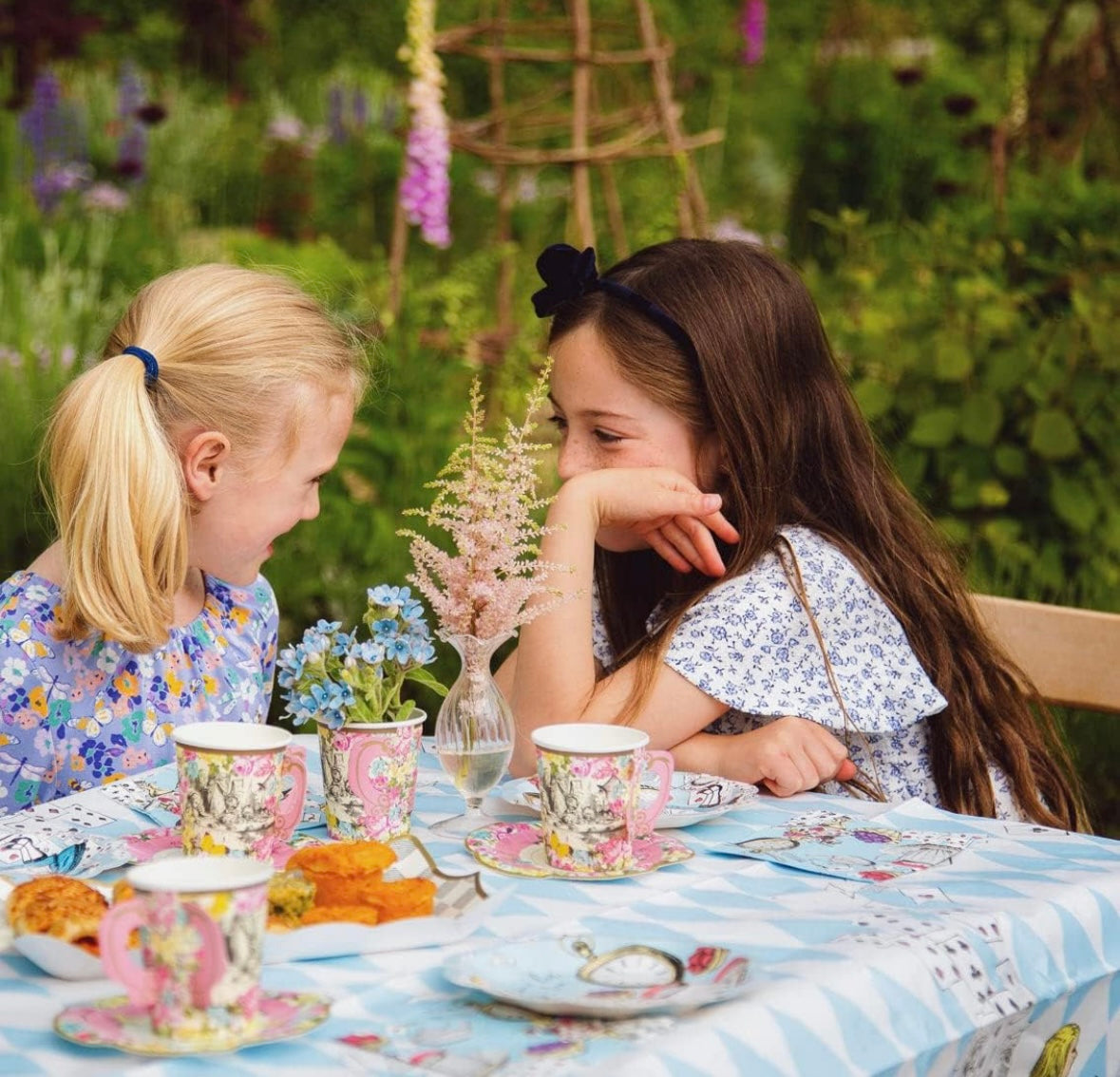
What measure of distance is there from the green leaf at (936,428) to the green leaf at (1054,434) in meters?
0.24

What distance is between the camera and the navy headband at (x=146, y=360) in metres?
2.13

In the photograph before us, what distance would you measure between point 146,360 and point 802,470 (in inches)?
40.7

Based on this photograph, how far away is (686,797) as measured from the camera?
6.28ft

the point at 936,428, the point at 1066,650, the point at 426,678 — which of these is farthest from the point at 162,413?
the point at 936,428

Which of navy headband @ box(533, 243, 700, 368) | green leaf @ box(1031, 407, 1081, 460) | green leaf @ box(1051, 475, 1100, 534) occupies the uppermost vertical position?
navy headband @ box(533, 243, 700, 368)

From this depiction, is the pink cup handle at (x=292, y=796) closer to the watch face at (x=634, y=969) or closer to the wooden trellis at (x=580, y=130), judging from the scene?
the watch face at (x=634, y=969)

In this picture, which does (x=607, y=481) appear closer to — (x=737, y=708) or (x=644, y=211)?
(x=737, y=708)

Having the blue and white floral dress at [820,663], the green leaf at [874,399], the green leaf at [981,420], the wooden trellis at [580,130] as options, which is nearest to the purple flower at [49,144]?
the wooden trellis at [580,130]

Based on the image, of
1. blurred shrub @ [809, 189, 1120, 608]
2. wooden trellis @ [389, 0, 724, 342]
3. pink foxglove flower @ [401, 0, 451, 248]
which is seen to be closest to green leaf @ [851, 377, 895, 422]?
blurred shrub @ [809, 189, 1120, 608]

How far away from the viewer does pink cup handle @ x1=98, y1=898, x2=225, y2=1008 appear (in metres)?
1.16

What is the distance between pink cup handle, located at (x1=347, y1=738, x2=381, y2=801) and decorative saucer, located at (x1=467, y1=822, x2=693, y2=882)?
0.12 metres

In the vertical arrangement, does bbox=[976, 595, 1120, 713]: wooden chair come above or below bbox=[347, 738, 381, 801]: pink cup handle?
below

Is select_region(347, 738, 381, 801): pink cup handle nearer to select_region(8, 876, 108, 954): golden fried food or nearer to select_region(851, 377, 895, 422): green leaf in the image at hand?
select_region(8, 876, 108, 954): golden fried food

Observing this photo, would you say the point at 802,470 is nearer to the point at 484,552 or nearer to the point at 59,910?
the point at 484,552
